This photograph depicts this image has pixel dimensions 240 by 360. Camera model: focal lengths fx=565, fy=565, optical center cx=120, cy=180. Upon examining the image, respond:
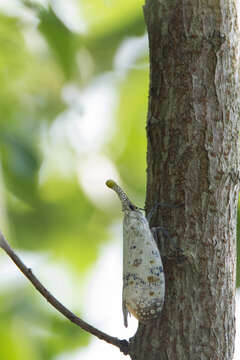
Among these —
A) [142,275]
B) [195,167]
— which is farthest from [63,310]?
[195,167]

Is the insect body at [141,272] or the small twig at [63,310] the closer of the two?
the small twig at [63,310]

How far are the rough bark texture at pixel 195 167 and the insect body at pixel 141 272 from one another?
33 millimetres

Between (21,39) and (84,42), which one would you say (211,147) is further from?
(21,39)

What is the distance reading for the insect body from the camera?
1.11m

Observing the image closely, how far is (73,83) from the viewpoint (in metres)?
0.94

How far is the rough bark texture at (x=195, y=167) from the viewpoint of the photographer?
1.12 meters

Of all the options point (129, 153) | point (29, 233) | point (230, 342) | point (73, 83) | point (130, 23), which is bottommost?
point (230, 342)

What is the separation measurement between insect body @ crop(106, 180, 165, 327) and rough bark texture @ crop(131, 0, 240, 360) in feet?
0.11

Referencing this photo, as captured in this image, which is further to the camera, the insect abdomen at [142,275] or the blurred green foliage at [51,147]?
the insect abdomen at [142,275]

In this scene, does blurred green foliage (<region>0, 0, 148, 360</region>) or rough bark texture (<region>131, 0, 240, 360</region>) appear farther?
rough bark texture (<region>131, 0, 240, 360</region>)

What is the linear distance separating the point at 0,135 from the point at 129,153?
63 centimetres

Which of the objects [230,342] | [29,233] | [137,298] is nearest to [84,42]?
[29,233]

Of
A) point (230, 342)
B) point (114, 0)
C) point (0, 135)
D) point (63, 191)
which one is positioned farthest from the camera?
point (63, 191)

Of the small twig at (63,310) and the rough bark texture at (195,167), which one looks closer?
the small twig at (63,310)
